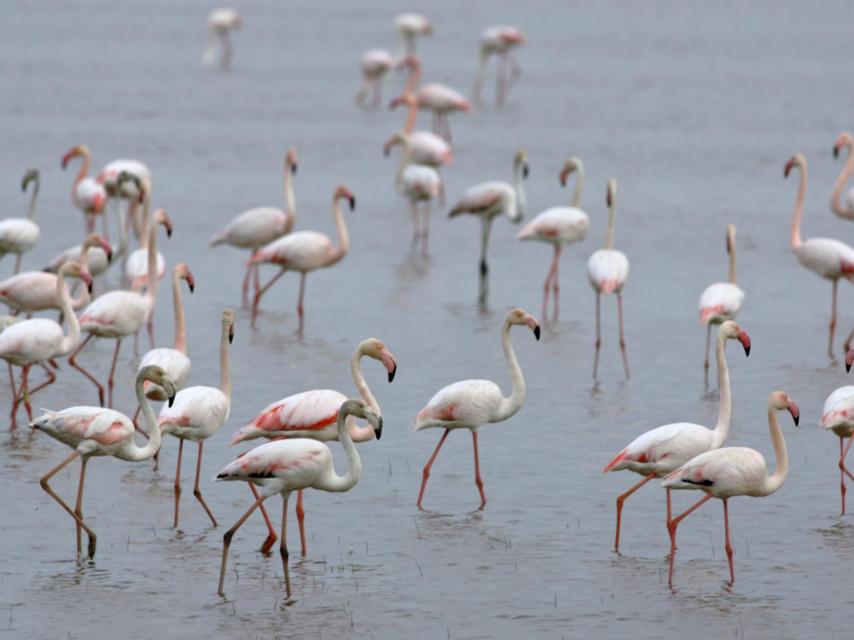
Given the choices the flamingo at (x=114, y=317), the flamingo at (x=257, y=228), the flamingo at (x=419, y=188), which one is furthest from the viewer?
the flamingo at (x=419, y=188)

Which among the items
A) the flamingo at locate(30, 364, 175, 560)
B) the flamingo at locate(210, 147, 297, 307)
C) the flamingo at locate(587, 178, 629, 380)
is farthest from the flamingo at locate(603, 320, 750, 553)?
the flamingo at locate(210, 147, 297, 307)

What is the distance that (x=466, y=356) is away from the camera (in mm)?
13141

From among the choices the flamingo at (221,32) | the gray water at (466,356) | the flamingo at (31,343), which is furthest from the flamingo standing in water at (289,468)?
the flamingo at (221,32)

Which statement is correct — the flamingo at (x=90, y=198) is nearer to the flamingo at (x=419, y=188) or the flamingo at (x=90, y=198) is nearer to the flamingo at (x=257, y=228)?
the flamingo at (x=257, y=228)

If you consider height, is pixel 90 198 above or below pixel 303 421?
above

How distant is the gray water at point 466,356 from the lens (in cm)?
802

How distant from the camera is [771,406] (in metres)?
8.80

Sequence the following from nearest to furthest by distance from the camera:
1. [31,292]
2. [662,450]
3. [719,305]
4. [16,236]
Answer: [662,450]
[31,292]
[719,305]
[16,236]

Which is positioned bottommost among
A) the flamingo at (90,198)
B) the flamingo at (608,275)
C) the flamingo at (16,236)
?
the flamingo at (608,275)

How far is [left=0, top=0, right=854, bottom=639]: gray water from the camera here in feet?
26.3

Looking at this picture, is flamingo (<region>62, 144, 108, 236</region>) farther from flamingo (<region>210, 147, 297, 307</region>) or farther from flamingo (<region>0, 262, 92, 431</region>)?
flamingo (<region>0, 262, 92, 431</region>)

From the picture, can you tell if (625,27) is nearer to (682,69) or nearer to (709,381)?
(682,69)

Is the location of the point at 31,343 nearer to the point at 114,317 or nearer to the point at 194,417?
the point at 114,317

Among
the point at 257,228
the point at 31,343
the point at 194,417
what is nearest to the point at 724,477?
the point at 194,417
